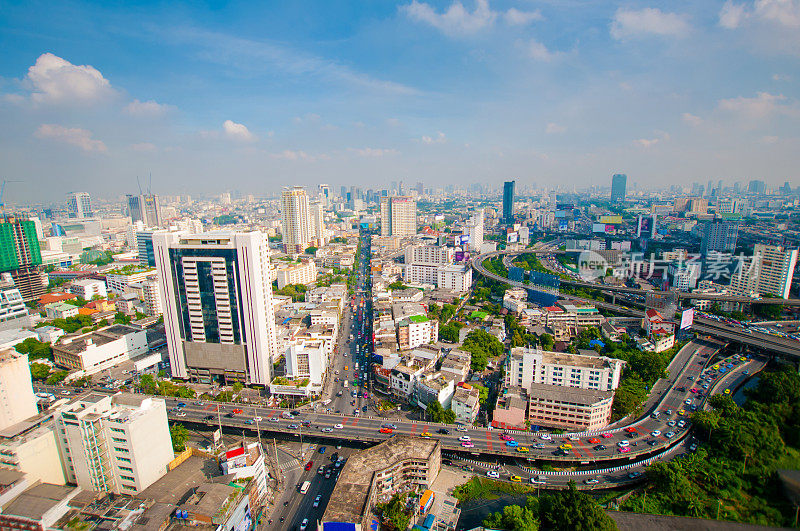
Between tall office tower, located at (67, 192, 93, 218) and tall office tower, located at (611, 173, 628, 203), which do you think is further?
tall office tower, located at (611, 173, 628, 203)

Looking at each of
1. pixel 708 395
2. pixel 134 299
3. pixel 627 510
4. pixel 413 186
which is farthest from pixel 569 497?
pixel 413 186

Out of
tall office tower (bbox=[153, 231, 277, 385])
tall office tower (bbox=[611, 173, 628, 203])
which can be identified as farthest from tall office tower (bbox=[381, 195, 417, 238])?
tall office tower (bbox=[611, 173, 628, 203])

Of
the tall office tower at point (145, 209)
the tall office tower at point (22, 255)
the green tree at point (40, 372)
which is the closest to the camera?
the green tree at point (40, 372)

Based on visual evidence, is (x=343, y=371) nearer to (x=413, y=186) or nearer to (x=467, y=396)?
(x=467, y=396)

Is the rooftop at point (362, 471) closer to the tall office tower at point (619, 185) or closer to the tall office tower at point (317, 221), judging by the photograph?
the tall office tower at point (317, 221)

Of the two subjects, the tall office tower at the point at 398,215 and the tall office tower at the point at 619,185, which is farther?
the tall office tower at the point at 619,185

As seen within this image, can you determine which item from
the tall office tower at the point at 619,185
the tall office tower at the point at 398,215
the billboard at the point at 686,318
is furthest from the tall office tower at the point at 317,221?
the tall office tower at the point at 619,185

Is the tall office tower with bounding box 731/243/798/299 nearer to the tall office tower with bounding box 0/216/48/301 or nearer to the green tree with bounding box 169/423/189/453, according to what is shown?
the green tree with bounding box 169/423/189/453

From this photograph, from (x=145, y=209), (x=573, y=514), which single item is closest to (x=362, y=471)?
(x=573, y=514)
